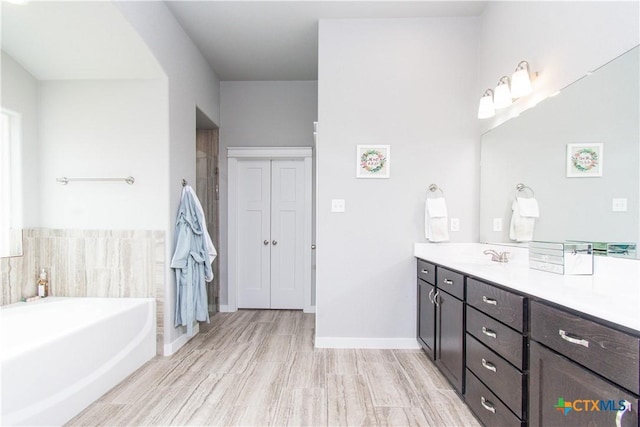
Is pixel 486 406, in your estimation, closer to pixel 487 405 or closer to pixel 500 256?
pixel 487 405

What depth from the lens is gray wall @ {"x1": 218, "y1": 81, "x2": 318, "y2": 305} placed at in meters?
3.81

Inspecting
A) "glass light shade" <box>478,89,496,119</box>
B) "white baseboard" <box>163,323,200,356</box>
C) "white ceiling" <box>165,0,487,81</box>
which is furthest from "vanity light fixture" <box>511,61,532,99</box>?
"white baseboard" <box>163,323,200,356</box>

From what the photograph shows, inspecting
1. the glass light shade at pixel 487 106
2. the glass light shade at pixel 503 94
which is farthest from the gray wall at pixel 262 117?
the glass light shade at pixel 503 94

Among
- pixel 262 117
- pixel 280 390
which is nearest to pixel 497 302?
pixel 280 390

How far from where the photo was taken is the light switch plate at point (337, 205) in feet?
8.84

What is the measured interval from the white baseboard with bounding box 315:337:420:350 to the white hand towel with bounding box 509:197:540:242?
3.99ft

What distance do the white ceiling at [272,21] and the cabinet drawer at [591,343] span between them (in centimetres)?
248

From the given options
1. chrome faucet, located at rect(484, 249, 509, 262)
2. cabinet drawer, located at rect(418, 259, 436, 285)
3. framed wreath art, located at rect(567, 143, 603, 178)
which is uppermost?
framed wreath art, located at rect(567, 143, 603, 178)

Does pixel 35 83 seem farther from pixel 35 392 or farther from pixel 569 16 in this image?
pixel 569 16

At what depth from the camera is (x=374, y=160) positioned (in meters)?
2.68

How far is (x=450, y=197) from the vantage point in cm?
267

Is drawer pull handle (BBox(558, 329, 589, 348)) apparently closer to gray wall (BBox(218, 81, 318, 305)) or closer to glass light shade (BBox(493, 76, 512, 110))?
glass light shade (BBox(493, 76, 512, 110))

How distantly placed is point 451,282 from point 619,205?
90 centimetres

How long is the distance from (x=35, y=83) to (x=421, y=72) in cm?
322
